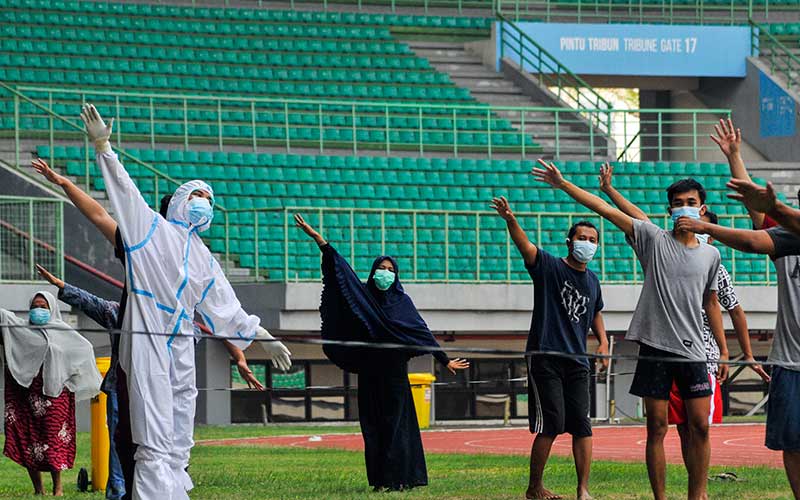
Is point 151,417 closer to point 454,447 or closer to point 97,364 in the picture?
point 97,364

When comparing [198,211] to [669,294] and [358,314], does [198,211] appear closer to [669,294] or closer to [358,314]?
[669,294]

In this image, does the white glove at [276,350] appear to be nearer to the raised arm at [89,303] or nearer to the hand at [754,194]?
the raised arm at [89,303]

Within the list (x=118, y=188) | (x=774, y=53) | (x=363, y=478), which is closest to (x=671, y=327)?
(x=118, y=188)

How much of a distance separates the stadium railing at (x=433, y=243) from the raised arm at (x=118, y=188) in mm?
15270

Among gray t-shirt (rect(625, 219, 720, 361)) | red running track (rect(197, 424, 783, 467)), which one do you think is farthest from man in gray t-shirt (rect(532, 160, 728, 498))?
red running track (rect(197, 424, 783, 467))

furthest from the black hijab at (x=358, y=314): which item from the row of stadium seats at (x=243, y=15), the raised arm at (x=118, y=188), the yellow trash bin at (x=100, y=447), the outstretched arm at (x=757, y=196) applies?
the row of stadium seats at (x=243, y=15)

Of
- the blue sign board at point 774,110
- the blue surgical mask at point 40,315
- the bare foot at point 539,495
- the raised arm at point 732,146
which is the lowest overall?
the bare foot at point 539,495

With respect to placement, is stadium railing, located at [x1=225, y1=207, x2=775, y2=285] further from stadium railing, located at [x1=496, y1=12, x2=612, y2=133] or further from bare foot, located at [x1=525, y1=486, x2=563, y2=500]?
bare foot, located at [x1=525, y1=486, x2=563, y2=500]

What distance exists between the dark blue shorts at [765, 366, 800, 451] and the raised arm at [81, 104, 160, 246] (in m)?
3.60

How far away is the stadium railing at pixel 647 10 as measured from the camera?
1390 inches

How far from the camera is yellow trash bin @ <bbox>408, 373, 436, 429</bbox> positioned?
24688mm

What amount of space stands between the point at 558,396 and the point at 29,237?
462 inches

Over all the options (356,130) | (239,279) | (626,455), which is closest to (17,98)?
(239,279)

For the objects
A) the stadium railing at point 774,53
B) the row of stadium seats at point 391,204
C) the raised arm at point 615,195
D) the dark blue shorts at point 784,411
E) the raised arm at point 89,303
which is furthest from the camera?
the stadium railing at point 774,53
